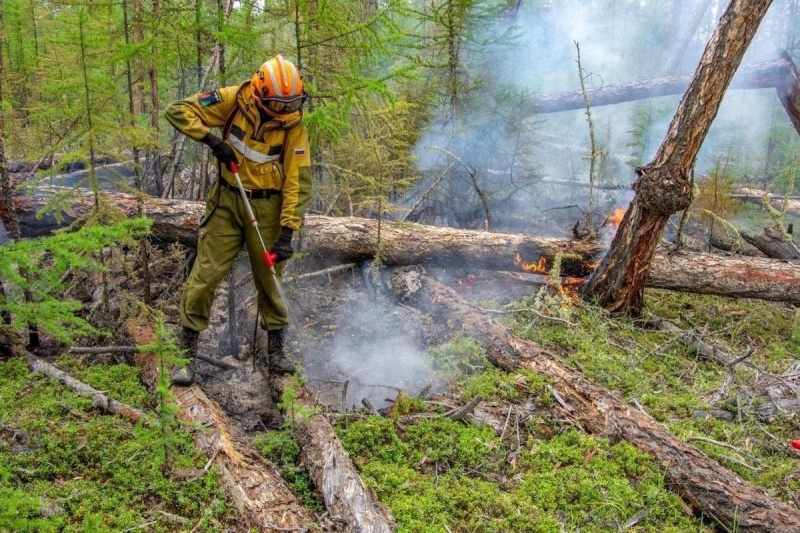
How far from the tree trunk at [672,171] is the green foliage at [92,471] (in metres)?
5.41

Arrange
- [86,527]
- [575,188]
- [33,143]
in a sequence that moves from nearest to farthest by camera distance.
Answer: [86,527] < [33,143] < [575,188]

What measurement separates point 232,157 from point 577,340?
13.6ft

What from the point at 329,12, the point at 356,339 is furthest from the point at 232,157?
the point at 356,339

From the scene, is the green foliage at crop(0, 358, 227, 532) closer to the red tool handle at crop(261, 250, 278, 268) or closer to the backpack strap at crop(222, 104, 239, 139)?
the red tool handle at crop(261, 250, 278, 268)

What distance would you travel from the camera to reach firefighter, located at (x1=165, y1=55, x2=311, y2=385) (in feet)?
14.6

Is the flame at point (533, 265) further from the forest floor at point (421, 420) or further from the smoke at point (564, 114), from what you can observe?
the smoke at point (564, 114)

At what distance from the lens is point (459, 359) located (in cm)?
543

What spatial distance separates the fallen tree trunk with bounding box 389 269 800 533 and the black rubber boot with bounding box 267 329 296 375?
2.00 metres

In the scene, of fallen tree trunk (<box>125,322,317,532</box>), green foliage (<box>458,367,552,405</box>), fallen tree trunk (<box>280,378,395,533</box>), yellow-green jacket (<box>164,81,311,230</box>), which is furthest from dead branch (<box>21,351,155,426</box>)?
green foliage (<box>458,367,552,405</box>)

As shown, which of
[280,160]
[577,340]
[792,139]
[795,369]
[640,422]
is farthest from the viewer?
[792,139]

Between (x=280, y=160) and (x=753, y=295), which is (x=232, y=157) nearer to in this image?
(x=280, y=160)

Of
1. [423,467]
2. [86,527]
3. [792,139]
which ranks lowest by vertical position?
[423,467]

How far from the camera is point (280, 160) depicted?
4.83 m

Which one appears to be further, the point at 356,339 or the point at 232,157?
the point at 356,339
